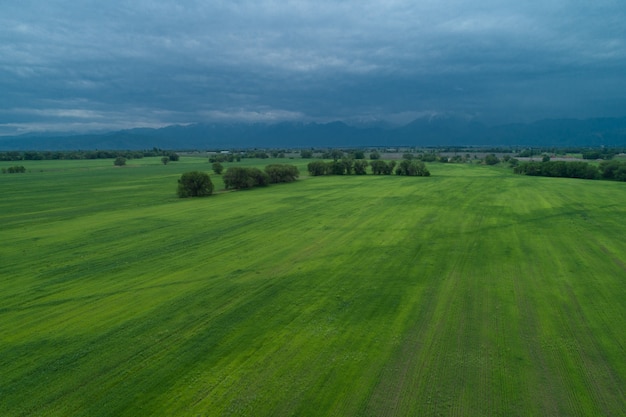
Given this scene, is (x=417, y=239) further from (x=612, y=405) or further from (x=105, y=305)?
(x=105, y=305)

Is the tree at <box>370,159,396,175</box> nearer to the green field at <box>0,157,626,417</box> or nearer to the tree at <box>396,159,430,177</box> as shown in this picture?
the tree at <box>396,159,430,177</box>

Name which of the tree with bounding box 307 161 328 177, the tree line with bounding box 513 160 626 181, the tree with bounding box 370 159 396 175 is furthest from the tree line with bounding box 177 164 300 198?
the tree line with bounding box 513 160 626 181

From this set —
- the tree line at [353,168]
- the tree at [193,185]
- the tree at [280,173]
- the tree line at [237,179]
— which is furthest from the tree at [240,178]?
the tree line at [353,168]

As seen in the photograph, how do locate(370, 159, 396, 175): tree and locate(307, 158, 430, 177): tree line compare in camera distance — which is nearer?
locate(307, 158, 430, 177): tree line

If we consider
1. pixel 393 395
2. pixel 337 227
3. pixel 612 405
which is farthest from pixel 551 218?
pixel 393 395

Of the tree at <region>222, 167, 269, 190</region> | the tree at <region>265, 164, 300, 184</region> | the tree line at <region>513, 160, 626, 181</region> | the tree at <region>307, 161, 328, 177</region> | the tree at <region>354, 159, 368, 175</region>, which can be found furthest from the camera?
the tree at <region>354, 159, 368, 175</region>

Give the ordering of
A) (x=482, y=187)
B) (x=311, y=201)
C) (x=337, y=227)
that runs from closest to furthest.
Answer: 1. (x=337, y=227)
2. (x=311, y=201)
3. (x=482, y=187)
